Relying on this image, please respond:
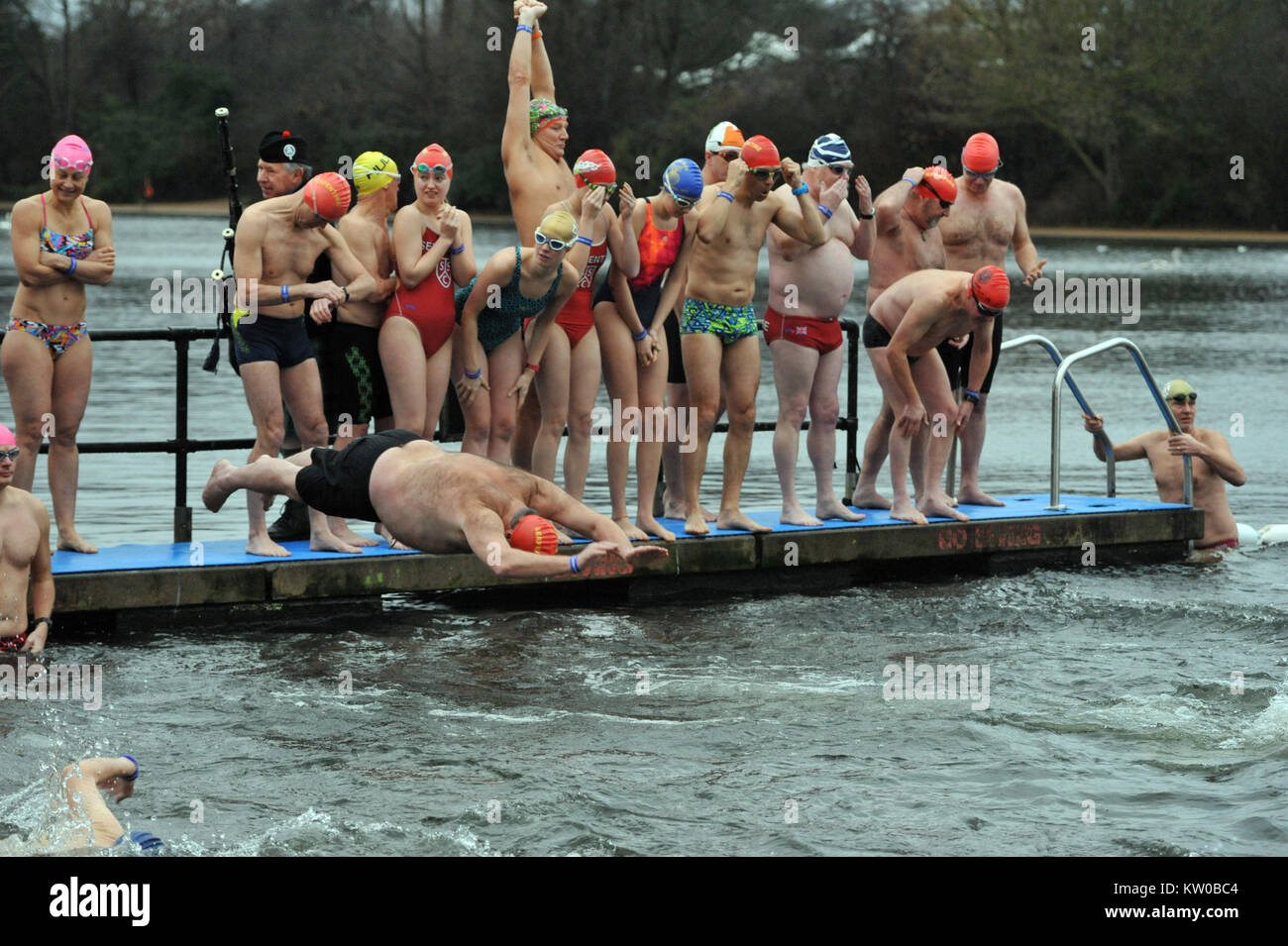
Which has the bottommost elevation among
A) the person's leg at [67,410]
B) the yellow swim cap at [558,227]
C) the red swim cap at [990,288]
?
the person's leg at [67,410]

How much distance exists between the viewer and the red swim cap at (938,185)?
38.1 feet

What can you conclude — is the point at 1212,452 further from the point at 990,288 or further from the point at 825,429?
the point at 825,429

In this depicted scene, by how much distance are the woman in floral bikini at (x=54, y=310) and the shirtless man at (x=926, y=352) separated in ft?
15.6

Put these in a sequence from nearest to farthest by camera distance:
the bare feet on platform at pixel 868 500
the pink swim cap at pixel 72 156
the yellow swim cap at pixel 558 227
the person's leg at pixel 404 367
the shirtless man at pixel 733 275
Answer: the pink swim cap at pixel 72 156
the yellow swim cap at pixel 558 227
the person's leg at pixel 404 367
the shirtless man at pixel 733 275
the bare feet on platform at pixel 868 500

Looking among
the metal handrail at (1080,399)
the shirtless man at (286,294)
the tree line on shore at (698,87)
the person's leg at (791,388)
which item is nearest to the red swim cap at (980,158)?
the metal handrail at (1080,399)

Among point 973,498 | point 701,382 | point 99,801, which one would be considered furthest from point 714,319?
point 99,801

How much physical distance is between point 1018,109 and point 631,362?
192 feet

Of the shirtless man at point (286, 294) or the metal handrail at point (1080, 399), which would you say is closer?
the shirtless man at point (286, 294)

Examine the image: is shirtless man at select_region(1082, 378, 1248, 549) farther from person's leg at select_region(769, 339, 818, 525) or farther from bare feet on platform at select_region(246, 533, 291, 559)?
bare feet on platform at select_region(246, 533, 291, 559)

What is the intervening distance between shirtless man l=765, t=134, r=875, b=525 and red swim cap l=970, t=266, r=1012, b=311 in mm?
773

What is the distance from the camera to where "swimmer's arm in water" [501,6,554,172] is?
10.5 meters

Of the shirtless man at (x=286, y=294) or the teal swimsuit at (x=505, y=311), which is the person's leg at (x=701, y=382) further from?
the shirtless man at (x=286, y=294)
